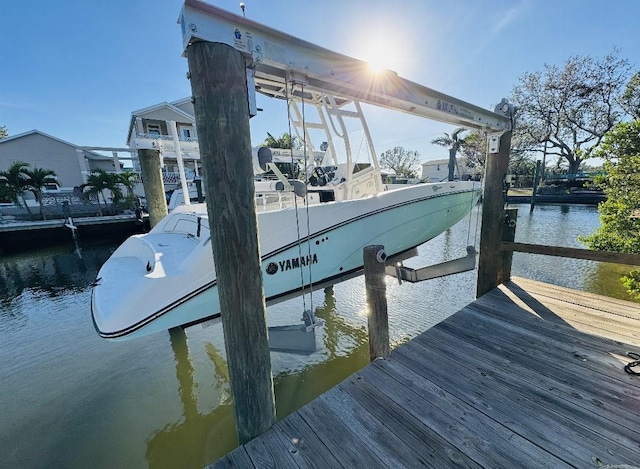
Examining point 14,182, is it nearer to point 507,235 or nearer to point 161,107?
point 161,107

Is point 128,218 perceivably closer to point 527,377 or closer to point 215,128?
point 215,128

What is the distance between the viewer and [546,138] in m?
25.2

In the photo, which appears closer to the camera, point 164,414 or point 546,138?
point 164,414

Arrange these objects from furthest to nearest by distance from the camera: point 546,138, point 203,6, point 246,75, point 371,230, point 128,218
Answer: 1. point 546,138
2. point 128,218
3. point 371,230
4. point 246,75
5. point 203,6

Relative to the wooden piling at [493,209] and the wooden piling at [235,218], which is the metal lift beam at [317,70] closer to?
the wooden piling at [235,218]

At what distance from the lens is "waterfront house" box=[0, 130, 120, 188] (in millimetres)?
18703

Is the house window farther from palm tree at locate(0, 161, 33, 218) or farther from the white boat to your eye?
the white boat

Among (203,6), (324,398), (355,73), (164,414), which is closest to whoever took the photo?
(203,6)

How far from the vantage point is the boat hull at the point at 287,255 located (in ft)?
9.08

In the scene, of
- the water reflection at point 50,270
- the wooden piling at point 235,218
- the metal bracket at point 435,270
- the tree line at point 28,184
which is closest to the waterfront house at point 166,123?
the tree line at point 28,184

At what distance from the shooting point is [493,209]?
3330 millimetres

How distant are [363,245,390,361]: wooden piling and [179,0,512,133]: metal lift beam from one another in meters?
1.34

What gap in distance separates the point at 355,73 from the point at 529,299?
316cm

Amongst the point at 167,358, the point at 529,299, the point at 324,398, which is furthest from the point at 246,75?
the point at 167,358
